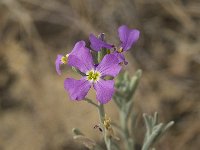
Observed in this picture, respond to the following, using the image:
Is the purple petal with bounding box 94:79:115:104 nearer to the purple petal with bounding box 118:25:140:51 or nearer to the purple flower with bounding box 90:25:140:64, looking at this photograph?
the purple flower with bounding box 90:25:140:64

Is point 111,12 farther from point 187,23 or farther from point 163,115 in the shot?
point 163,115

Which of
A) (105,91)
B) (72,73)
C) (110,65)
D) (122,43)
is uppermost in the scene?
(72,73)

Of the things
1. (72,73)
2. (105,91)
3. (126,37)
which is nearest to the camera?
(105,91)

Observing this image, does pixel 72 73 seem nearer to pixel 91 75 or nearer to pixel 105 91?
pixel 91 75

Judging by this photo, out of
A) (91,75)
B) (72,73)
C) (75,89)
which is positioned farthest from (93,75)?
(72,73)

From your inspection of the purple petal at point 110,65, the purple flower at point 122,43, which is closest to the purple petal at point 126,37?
the purple flower at point 122,43

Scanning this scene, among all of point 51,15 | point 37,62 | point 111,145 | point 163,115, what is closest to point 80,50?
point 111,145

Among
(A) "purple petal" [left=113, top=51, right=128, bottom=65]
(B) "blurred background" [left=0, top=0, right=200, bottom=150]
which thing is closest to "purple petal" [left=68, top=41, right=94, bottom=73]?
(A) "purple petal" [left=113, top=51, right=128, bottom=65]
